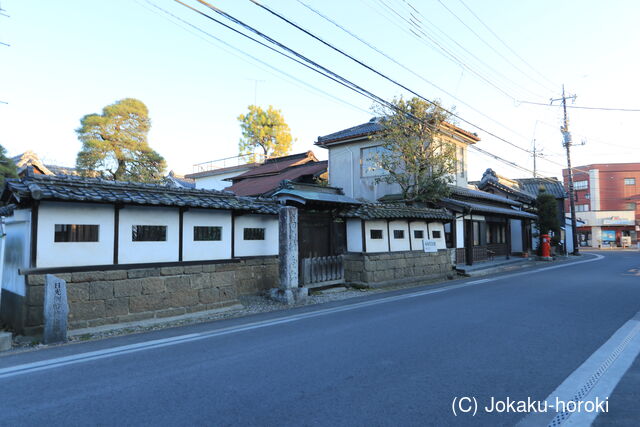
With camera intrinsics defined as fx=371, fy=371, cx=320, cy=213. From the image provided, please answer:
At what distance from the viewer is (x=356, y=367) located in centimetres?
506

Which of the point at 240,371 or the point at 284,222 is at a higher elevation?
the point at 284,222

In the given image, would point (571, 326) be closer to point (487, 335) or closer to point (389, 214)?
point (487, 335)

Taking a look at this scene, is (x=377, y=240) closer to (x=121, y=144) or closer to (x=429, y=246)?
(x=429, y=246)

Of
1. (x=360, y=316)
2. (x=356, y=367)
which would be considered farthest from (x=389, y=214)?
(x=356, y=367)

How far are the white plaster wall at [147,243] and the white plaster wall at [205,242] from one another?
278mm

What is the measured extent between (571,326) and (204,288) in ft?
27.3

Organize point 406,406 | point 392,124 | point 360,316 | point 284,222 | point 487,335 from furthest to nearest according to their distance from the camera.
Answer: point 392,124, point 284,222, point 360,316, point 487,335, point 406,406

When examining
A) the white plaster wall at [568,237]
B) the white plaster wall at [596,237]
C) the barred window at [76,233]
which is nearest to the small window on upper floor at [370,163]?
the barred window at [76,233]

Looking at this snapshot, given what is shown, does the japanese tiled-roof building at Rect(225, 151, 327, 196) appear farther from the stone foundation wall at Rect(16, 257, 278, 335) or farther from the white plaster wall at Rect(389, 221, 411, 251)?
the stone foundation wall at Rect(16, 257, 278, 335)

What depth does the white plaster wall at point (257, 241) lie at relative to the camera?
39.9 feet

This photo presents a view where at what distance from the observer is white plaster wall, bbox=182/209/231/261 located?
32.3 ft

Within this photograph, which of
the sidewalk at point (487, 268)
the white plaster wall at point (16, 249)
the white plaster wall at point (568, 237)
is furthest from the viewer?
the white plaster wall at point (568, 237)

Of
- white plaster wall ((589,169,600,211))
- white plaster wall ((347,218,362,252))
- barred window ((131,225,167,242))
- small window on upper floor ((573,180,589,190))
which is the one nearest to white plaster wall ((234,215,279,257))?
barred window ((131,225,167,242))

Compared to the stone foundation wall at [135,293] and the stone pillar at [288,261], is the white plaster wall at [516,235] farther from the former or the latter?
the stone foundation wall at [135,293]
